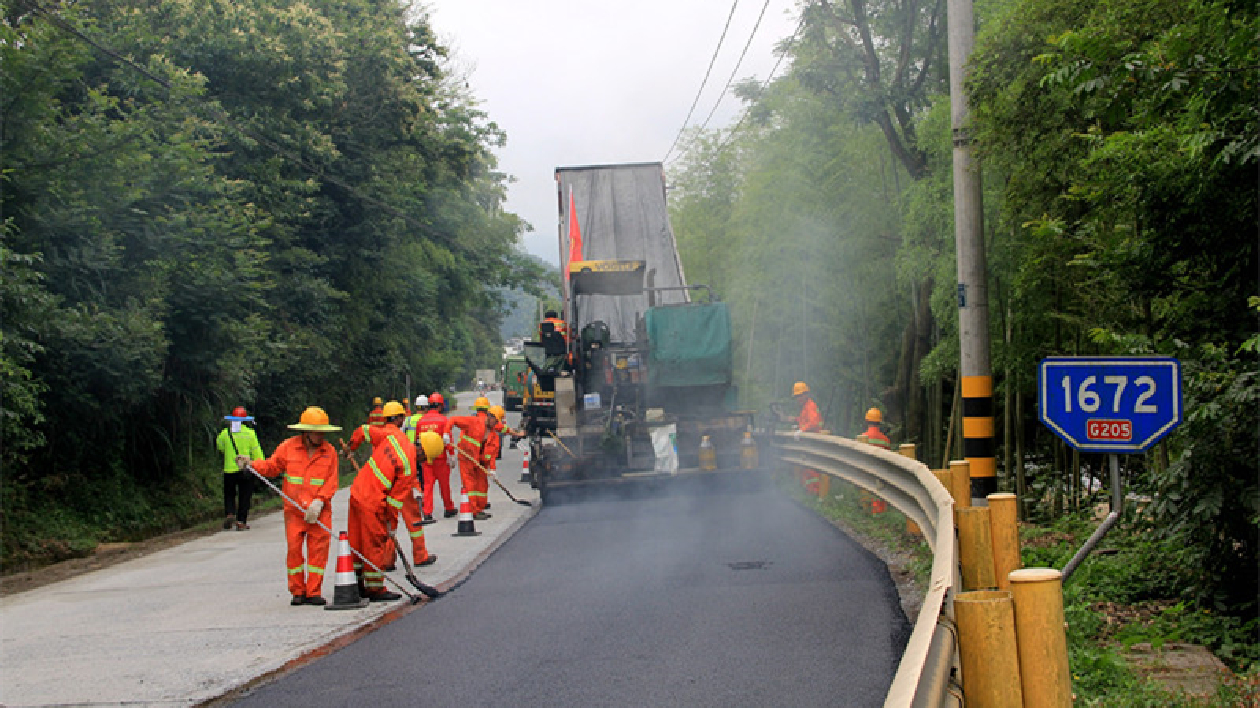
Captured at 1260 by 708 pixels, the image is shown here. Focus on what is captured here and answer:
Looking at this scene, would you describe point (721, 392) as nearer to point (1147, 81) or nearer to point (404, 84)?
point (1147, 81)

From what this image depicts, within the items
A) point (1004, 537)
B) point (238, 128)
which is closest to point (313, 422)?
point (1004, 537)

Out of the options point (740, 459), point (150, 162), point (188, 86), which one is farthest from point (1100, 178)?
point (188, 86)

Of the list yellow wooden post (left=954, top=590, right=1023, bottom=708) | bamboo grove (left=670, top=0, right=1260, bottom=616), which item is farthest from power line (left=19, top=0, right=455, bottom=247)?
yellow wooden post (left=954, top=590, right=1023, bottom=708)

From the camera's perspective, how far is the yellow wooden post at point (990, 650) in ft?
13.5

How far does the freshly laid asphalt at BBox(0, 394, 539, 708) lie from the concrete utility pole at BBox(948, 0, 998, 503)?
4.76 metres

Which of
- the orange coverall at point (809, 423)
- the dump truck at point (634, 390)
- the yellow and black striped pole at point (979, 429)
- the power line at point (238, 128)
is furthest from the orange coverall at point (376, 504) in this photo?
the power line at point (238, 128)

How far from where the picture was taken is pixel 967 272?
10.5m

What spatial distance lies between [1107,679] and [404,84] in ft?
94.4

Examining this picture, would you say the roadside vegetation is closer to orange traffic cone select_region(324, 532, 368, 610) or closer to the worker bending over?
the worker bending over

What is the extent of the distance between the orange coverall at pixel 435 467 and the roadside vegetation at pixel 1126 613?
5.42 meters

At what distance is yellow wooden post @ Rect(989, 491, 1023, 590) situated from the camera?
6.54m

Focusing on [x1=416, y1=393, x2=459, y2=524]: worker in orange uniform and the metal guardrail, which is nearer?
the metal guardrail

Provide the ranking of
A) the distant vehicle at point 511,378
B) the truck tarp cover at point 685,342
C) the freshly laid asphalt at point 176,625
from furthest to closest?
the distant vehicle at point 511,378
the truck tarp cover at point 685,342
the freshly laid asphalt at point 176,625

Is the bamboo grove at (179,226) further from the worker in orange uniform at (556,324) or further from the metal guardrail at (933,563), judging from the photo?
the metal guardrail at (933,563)
